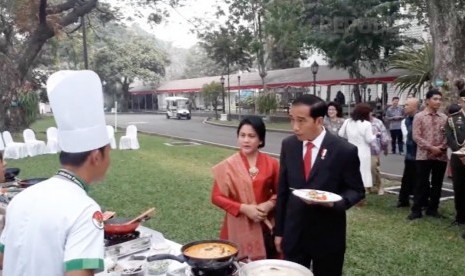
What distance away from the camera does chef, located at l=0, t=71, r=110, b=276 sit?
4.84 feet

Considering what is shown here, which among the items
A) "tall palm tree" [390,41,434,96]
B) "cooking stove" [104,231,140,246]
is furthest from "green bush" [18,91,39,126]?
"cooking stove" [104,231,140,246]

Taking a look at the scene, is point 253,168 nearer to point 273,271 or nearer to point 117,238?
point 117,238

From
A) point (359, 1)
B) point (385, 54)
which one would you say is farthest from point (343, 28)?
point (385, 54)

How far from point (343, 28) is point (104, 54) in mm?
33802

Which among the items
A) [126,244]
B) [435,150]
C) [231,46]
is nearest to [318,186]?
[126,244]

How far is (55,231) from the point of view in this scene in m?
1.48

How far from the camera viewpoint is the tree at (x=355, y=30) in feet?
65.2

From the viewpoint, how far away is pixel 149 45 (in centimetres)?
5106

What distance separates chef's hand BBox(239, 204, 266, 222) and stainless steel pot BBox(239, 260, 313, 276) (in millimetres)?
904

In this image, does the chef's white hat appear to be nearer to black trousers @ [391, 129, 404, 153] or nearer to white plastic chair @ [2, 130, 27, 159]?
black trousers @ [391, 129, 404, 153]

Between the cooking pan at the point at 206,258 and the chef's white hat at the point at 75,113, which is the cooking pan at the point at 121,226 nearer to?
the cooking pan at the point at 206,258

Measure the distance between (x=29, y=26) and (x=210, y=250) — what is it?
1800cm

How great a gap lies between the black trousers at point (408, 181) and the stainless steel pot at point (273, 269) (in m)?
5.38

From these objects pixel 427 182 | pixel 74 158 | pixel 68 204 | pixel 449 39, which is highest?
pixel 449 39
